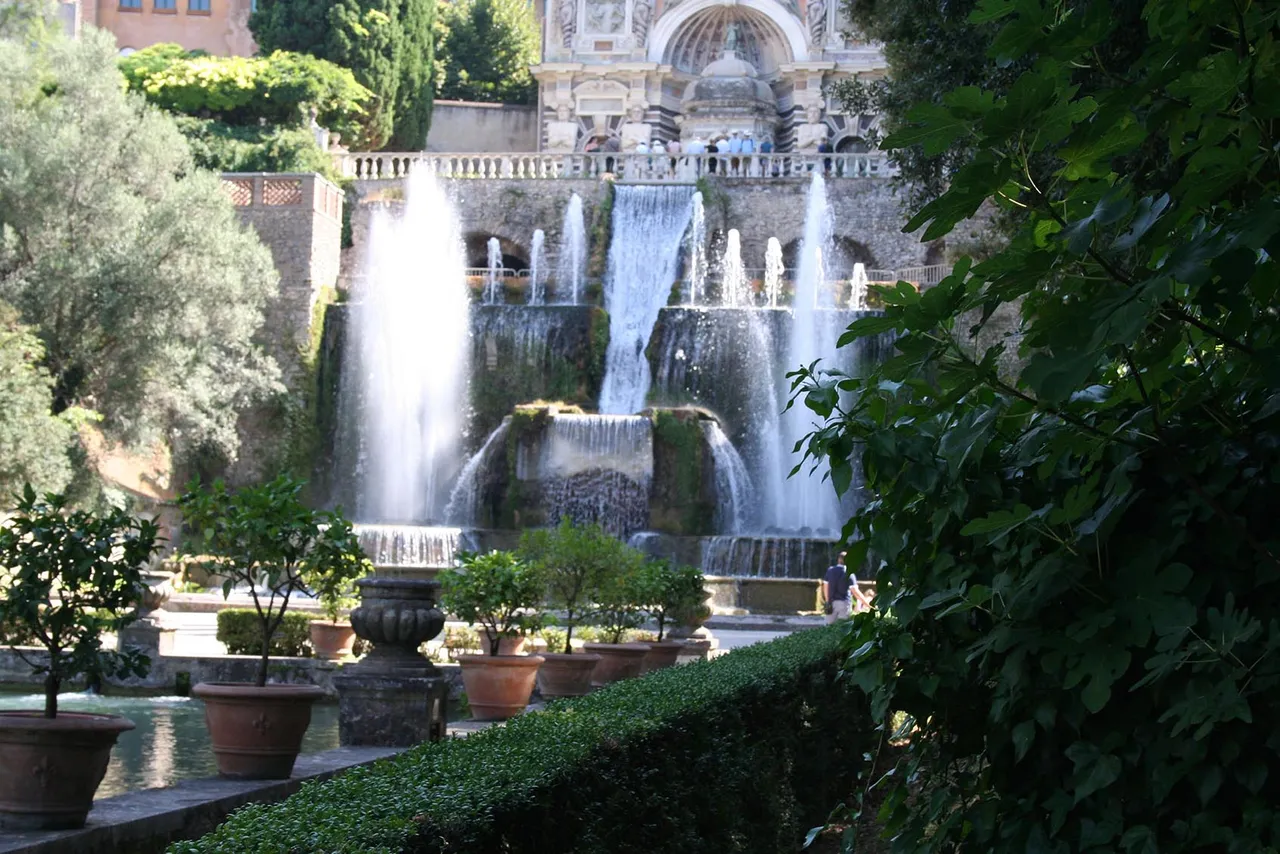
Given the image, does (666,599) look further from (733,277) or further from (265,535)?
(733,277)

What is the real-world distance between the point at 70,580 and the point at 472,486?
21783 millimetres

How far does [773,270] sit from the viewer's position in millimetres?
33500

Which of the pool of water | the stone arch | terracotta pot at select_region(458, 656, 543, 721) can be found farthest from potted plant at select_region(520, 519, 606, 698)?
the stone arch

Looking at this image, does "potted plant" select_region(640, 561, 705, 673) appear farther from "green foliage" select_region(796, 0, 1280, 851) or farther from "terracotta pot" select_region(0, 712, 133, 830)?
"green foliage" select_region(796, 0, 1280, 851)

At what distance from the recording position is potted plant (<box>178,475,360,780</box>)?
716 cm

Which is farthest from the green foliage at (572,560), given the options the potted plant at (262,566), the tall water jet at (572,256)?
the tall water jet at (572,256)

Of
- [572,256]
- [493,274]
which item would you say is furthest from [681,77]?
[493,274]

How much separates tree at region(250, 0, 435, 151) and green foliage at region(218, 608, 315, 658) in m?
27.0

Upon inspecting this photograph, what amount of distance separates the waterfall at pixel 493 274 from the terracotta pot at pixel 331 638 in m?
17.9

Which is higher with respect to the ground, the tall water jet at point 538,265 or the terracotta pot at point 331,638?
the tall water jet at point 538,265

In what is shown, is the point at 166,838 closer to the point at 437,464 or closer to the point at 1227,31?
the point at 1227,31

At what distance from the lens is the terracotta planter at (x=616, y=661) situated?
38.2ft

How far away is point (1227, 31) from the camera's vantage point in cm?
243

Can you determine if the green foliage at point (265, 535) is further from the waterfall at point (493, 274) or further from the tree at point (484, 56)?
the tree at point (484, 56)
